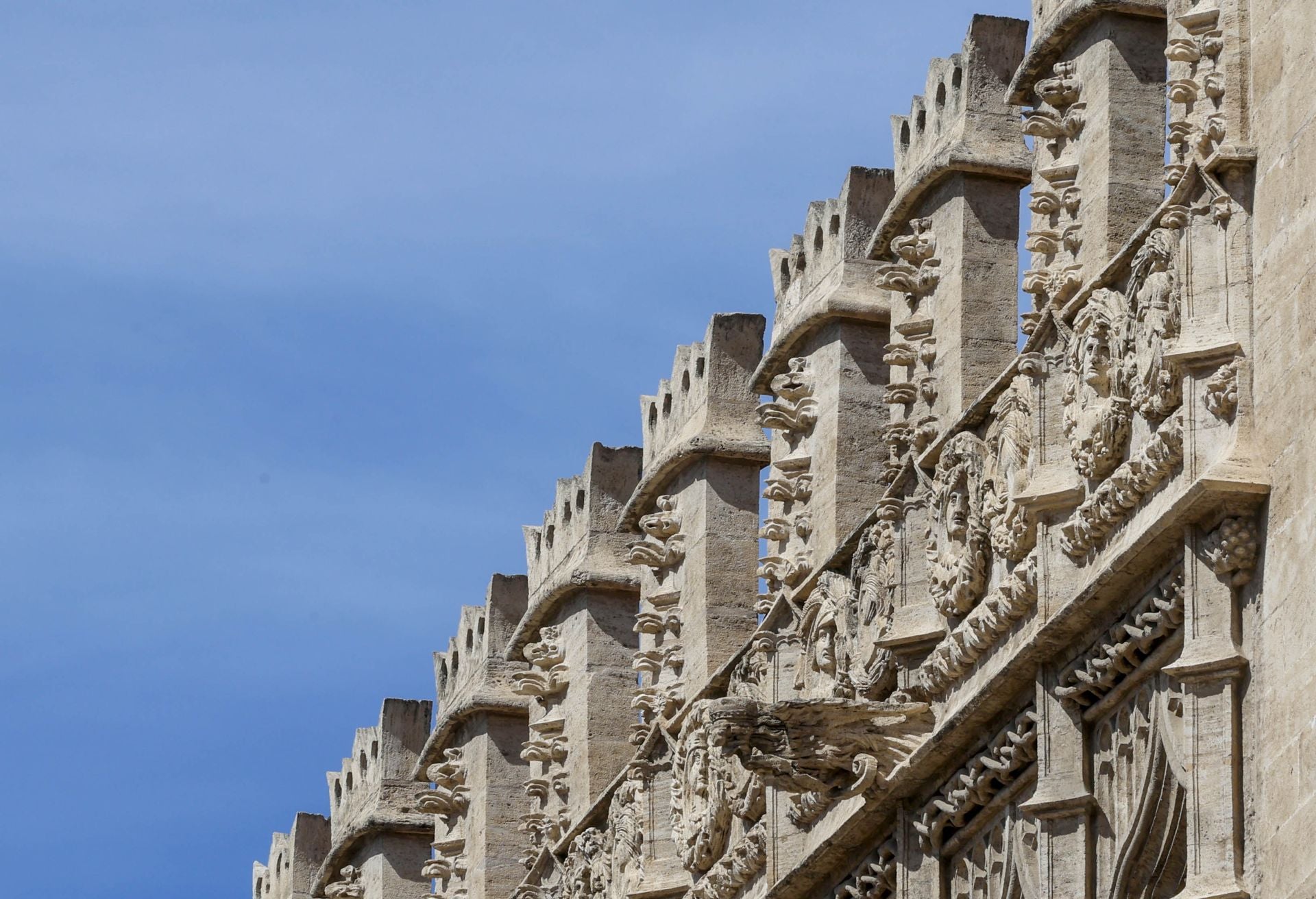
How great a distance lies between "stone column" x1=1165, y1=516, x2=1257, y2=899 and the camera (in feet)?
55.1

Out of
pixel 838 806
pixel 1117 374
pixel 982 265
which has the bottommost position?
pixel 838 806

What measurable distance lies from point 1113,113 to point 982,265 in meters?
1.91

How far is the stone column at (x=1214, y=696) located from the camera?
16797mm

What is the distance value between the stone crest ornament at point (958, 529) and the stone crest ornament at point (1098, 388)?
114cm

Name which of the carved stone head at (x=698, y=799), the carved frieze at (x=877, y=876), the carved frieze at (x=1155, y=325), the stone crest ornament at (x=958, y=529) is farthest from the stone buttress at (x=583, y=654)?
the carved frieze at (x=1155, y=325)

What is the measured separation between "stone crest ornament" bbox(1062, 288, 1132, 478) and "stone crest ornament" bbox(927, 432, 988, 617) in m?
1.14

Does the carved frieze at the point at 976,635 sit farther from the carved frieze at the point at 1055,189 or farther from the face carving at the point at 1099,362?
the carved frieze at the point at 1055,189

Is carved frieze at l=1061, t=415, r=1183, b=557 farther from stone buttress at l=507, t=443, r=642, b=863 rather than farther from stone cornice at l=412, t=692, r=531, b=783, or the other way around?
stone cornice at l=412, t=692, r=531, b=783

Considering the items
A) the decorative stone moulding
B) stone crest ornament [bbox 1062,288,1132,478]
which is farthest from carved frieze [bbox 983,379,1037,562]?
the decorative stone moulding

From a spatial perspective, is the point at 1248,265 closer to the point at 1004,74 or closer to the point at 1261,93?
the point at 1261,93

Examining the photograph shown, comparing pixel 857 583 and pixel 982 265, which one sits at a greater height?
pixel 982 265

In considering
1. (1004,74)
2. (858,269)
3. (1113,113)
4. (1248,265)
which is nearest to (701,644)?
(858,269)

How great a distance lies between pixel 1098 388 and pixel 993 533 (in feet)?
4.34

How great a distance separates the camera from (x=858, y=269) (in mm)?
23344
